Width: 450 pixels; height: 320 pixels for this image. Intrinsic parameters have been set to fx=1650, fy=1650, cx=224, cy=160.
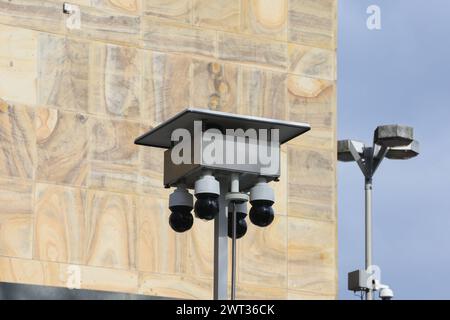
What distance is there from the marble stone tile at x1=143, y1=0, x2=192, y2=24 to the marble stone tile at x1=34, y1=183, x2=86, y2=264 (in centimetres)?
337

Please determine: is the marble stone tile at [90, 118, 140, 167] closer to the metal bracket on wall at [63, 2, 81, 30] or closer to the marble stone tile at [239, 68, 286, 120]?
the metal bracket on wall at [63, 2, 81, 30]

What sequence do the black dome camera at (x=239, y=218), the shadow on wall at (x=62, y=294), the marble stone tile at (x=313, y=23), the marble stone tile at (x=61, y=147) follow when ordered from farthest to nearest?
the marble stone tile at (x=313, y=23)
the marble stone tile at (x=61, y=147)
the shadow on wall at (x=62, y=294)
the black dome camera at (x=239, y=218)

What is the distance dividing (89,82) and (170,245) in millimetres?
2875

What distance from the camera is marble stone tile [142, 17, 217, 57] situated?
26.7 m

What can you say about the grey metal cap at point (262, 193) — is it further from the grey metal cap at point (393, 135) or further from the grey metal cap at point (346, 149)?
the grey metal cap at point (346, 149)

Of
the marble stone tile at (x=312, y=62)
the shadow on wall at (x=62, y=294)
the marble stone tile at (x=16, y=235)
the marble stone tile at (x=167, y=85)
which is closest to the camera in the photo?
the shadow on wall at (x=62, y=294)

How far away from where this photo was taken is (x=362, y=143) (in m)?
32.4

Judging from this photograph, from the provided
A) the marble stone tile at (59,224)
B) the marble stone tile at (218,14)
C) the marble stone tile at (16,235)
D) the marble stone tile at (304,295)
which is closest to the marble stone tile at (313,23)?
the marble stone tile at (218,14)

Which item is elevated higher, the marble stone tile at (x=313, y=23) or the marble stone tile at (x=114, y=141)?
the marble stone tile at (x=313, y=23)

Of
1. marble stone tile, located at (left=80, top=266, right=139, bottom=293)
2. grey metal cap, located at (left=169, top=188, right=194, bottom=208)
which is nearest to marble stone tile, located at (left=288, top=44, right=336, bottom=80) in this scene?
marble stone tile, located at (left=80, top=266, right=139, bottom=293)

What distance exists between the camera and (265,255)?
26.9 meters

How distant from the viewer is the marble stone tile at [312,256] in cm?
2723

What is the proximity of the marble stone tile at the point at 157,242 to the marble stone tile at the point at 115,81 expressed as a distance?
1.45 metres

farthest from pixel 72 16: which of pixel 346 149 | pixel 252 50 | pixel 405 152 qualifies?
pixel 405 152
